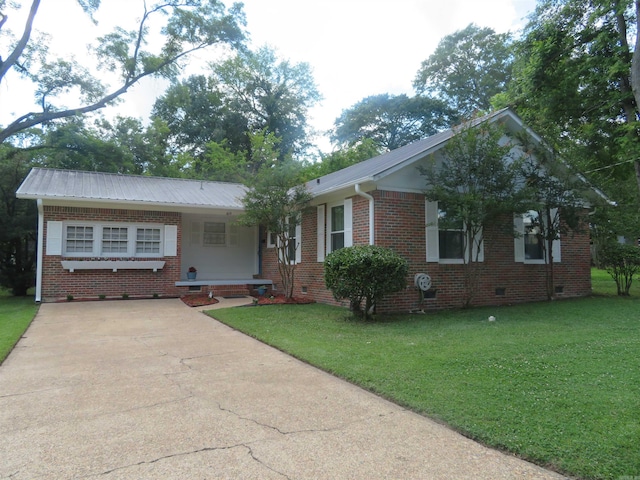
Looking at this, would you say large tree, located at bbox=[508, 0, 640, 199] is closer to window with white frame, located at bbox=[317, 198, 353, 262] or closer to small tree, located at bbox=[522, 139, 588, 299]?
small tree, located at bbox=[522, 139, 588, 299]

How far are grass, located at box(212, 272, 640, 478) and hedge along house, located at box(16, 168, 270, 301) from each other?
4721 millimetres

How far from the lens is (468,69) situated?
31984 millimetres

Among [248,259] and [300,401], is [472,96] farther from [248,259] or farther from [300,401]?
[300,401]

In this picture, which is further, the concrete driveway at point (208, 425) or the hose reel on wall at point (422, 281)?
the hose reel on wall at point (422, 281)

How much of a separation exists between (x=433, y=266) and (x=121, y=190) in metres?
9.66

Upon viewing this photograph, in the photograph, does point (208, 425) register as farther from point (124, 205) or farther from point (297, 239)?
point (124, 205)

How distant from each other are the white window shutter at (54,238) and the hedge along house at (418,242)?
6.67 meters

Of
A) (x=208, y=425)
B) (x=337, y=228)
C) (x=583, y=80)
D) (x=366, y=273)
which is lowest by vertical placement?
(x=208, y=425)

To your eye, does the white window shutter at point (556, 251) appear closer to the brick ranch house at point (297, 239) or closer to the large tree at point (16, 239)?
the brick ranch house at point (297, 239)

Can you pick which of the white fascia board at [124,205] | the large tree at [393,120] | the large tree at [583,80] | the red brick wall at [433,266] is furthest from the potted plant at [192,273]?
the large tree at [393,120]

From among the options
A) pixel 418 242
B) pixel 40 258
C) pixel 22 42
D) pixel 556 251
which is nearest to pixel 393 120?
pixel 556 251

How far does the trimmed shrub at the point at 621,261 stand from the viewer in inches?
416

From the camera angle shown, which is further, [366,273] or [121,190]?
[121,190]

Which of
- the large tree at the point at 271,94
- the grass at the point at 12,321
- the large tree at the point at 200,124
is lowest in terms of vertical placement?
the grass at the point at 12,321
